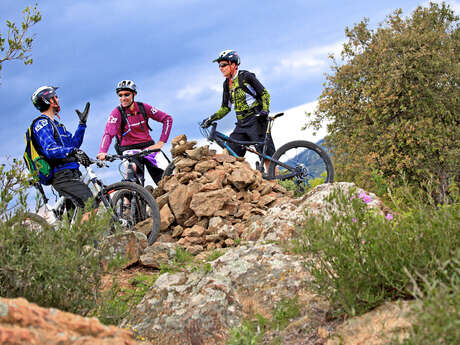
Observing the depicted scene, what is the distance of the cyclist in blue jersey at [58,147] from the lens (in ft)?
26.0

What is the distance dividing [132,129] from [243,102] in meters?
2.82

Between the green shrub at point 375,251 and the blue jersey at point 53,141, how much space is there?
17.3 ft

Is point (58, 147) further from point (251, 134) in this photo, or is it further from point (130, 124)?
point (251, 134)

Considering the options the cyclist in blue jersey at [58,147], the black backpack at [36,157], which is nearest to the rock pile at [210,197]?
the cyclist in blue jersey at [58,147]

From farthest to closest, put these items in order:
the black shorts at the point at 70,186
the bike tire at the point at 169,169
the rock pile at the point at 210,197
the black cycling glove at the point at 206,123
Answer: the black cycling glove at the point at 206,123, the bike tire at the point at 169,169, the rock pile at the point at 210,197, the black shorts at the point at 70,186

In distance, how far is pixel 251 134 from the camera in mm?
11477

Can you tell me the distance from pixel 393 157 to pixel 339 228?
16.3 metres

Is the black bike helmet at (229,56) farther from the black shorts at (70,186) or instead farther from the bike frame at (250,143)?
the black shorts at (70,186)

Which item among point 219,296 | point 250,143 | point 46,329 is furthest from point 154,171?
point 46,329

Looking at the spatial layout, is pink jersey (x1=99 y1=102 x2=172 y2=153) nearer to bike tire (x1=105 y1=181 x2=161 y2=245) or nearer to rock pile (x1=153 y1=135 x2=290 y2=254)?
rock pile (x1=153 y1=135 x2=290 y2=254)

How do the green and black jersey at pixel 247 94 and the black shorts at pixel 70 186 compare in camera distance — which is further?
the green and black jersey at pixel 247 94

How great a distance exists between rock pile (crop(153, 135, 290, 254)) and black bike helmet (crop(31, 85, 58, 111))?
10.9ft

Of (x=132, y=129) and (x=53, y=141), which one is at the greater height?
(x=132, y=129)

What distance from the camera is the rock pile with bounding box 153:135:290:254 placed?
9438 millimetres
